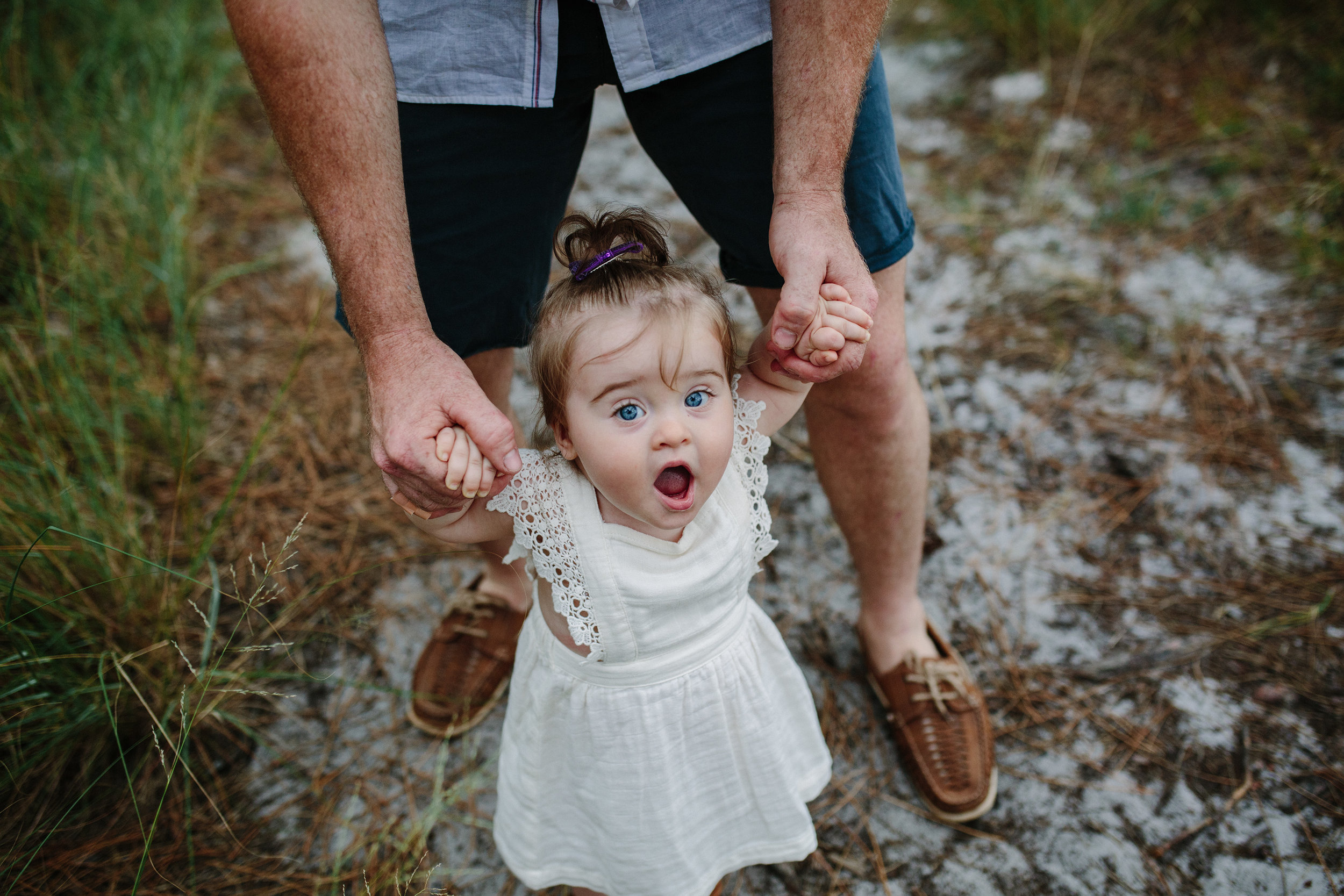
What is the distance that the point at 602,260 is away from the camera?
1.05 meters

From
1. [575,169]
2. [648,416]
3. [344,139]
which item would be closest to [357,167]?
[344,139]

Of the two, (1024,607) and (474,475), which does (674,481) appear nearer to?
(474,475)

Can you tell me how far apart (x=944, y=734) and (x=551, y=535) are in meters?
0.91

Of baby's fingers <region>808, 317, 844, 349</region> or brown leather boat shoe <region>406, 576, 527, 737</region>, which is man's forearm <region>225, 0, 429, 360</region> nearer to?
baby's fingers <region>808, 317, 844, 349</region>

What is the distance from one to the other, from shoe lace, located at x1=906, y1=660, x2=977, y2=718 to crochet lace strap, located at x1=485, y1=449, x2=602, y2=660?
0.78 metres

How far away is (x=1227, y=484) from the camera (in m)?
1.96

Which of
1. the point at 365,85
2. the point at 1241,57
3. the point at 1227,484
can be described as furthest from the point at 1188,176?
the point at 365,85

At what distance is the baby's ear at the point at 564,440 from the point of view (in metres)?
1.08

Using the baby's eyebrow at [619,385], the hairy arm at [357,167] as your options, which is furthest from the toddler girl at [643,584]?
the hairy arm at [357,167]

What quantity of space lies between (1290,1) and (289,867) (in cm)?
418

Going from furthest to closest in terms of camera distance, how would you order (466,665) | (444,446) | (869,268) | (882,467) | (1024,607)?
(1024,607) → (466,665) → (882,467) → (869,268) → (444,446)

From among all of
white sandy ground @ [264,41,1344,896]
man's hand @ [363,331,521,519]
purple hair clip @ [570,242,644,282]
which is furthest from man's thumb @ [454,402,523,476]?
white sandy ground @ [264,41,1344,896]

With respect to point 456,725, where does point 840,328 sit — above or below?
above

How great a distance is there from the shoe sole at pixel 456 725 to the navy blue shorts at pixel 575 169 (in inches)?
29.7
